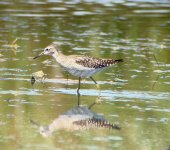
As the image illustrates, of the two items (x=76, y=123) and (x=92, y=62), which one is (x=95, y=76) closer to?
(x=92, y=62)

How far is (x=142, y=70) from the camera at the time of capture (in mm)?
15742

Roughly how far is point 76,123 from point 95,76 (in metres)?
4.07

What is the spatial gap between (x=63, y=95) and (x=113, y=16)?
1011 cm

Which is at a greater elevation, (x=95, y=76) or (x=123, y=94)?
(x=123, y=94)

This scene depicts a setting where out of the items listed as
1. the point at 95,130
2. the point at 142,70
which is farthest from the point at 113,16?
the point at 95,130

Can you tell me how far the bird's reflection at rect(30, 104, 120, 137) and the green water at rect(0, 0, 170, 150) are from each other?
0.15m

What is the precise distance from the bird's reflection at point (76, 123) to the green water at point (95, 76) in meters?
0.15

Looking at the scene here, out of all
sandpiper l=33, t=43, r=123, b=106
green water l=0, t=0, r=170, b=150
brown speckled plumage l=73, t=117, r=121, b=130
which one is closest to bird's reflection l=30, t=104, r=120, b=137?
brown speckled plumage l=73, t=117, r=121, b=130

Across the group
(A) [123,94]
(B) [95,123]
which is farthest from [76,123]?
(A) [123,94]

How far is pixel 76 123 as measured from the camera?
443 inches

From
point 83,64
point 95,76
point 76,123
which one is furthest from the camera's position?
point 95,76

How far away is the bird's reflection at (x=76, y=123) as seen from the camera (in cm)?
1096

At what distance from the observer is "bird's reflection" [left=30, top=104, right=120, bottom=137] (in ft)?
36.0

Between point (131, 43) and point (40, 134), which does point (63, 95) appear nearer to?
point (40, 134)
